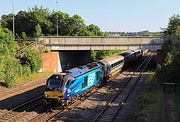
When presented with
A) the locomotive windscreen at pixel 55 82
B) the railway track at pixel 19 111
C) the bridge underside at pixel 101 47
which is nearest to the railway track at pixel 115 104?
the locomotive windscreen at pixel 55 82

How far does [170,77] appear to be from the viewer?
30672mm

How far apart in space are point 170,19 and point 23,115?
4742 cm

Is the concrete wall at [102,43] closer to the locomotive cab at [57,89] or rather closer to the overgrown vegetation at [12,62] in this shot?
the overgrown vegetation at [12,62]

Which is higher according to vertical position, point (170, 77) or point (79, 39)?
point (79, 39)

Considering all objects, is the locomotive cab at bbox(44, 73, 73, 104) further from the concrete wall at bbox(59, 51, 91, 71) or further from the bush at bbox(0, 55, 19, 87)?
the concrete wall at bbox(59, 51, 91, 71)

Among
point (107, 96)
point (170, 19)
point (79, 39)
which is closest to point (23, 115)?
point (107, 96)

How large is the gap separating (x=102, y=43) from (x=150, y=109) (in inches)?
1216

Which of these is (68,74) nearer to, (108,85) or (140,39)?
(108,85)

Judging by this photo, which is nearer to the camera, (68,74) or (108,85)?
(68,74)

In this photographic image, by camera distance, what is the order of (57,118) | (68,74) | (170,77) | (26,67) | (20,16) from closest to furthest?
(57,118), (68,74), (170,77), (26,67), (20,16)

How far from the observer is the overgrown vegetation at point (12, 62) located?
121 ft

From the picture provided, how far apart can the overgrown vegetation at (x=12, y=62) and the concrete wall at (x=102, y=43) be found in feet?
25.7

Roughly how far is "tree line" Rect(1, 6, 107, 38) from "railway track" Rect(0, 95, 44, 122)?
44867 millimetres

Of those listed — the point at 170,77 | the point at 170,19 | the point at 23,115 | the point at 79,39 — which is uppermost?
the point at 170,19
